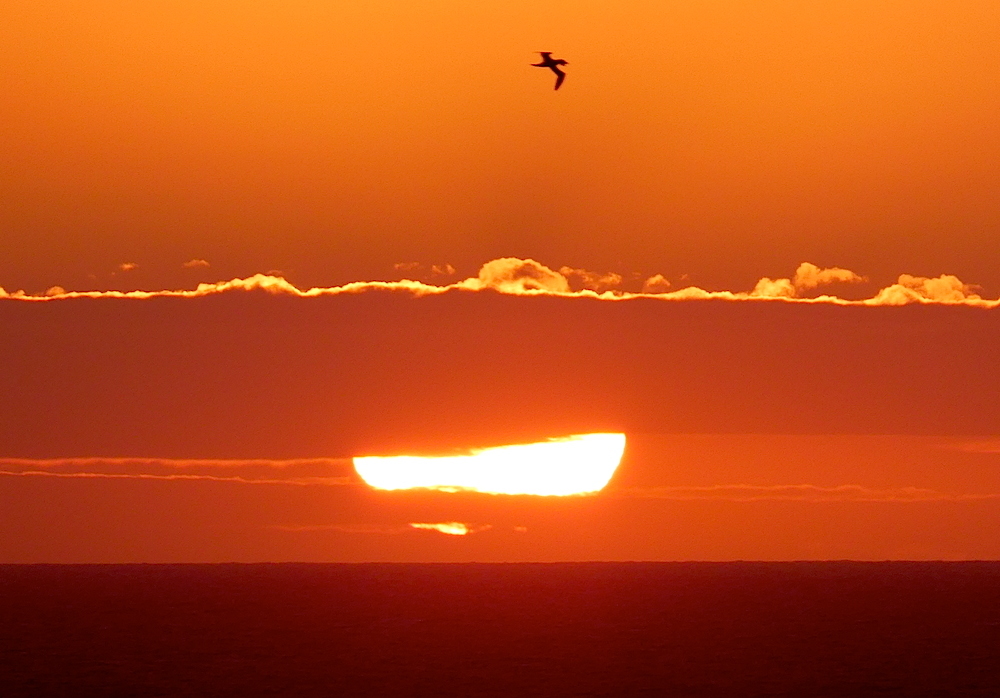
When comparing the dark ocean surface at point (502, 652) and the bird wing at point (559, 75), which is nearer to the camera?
the bird wing at point (559, 75)

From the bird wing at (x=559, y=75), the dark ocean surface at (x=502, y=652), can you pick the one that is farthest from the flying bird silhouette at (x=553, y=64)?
the dark ocean surface at (x=502, y=652)

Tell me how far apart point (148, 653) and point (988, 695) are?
68.3 metres

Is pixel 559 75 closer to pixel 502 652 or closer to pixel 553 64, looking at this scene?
pixel 553 64

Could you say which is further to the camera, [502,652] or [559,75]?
[502,652]

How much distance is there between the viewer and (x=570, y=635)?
148 metres

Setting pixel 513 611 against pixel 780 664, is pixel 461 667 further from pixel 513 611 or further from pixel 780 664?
pixel 513 611

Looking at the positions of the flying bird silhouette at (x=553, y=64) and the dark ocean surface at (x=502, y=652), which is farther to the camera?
the dark ocean surface at (x=502, y=652)

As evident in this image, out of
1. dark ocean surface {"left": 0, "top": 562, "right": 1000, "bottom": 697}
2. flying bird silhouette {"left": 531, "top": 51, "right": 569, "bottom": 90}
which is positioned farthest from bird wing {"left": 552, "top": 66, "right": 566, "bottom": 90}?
dark ocean surface {"left": 0, "top": 562, "right": 1000, "bottom": 697}

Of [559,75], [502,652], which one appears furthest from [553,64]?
[502,652]

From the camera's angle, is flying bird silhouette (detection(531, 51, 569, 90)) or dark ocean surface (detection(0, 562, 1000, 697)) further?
dark ocean surface (detection(0, 562, 1000, 697))

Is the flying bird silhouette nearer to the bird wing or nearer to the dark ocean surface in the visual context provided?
the bird wing

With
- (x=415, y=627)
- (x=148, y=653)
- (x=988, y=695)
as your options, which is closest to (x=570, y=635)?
(x=415, y=627)

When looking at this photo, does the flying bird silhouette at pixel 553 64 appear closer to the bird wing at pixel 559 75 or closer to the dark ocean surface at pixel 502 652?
the bird wing at pixel 559 75

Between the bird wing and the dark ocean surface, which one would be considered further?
the dark ocean surface
